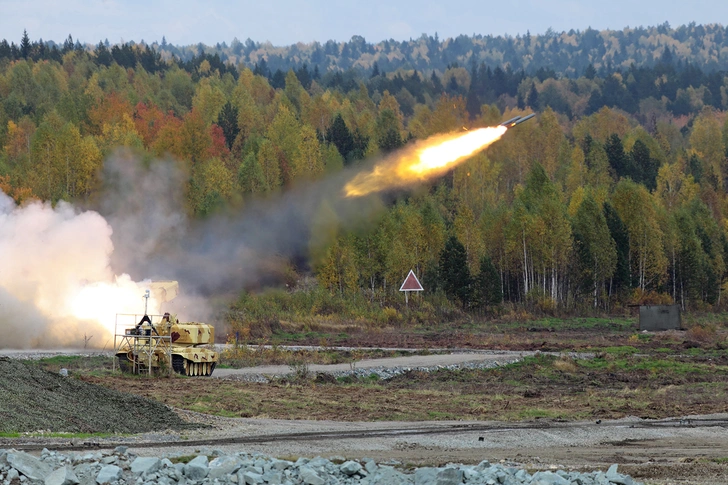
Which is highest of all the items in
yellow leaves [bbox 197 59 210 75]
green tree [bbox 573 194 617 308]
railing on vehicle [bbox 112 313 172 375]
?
yellow leaves [bbox 197 59 210 75]

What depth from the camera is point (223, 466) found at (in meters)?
17.0

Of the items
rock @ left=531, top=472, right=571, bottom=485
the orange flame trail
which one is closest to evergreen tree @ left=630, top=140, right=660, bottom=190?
the orange flame trail

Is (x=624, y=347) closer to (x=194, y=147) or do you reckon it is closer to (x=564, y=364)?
(x=564, y=364)

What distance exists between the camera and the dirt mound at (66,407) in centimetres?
2352

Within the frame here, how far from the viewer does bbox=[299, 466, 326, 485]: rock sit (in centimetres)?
1669

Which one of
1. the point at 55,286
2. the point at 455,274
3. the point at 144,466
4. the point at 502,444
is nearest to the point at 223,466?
the point at 144,466

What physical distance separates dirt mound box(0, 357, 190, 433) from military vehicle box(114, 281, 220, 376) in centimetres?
1001

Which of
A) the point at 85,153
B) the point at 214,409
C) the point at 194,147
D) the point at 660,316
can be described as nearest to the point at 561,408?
the point at 214,409

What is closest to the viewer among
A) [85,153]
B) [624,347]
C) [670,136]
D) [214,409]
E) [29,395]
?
[29,395]

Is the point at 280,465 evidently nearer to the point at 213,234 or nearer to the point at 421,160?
the point at 421,160

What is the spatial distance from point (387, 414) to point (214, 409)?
501 cm

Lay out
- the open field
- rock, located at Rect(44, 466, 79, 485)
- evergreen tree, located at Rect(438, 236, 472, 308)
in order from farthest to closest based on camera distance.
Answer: evergreen tree, located at Rect(438, 236, 472, 308)
the open field
rock, located at Rect(44, 466, 79, 485)

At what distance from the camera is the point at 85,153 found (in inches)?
3691

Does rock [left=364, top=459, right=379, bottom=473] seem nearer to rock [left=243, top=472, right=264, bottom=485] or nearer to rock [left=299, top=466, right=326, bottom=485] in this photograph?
rock [left=299, top=466, right=326, bottom=485]
